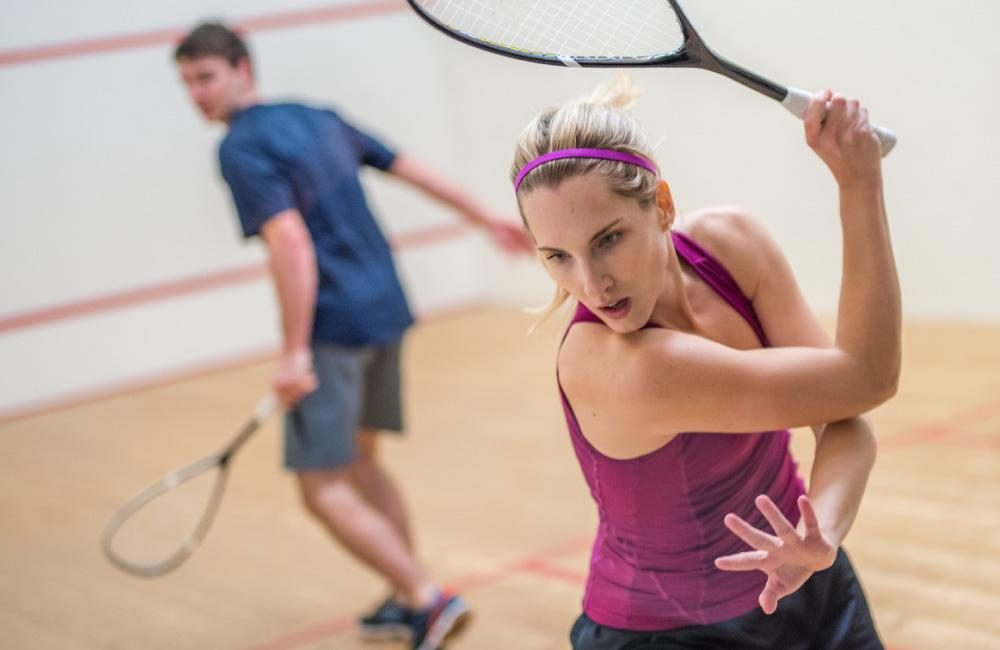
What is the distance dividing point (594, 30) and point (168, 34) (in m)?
4.61

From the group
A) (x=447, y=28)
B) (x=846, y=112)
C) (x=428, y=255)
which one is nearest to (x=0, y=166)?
(x=428, y=255)

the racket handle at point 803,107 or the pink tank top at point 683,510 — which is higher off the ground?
the racket handle at point 803,107

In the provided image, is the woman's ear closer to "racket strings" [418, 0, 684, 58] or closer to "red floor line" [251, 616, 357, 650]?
"racket strings" [418, 0, 684, 58]

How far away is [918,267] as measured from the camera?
15.8 feet

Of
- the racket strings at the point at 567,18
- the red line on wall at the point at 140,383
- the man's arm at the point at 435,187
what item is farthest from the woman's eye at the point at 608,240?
the red line on wall at the point at 140,383

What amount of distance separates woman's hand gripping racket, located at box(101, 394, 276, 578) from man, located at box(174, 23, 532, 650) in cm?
23

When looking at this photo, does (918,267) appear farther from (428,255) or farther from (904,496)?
Result: (428,255)

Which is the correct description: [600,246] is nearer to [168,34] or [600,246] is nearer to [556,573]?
[556,573]

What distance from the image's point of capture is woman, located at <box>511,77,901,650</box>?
48.5 inches

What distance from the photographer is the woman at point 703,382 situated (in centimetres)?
123

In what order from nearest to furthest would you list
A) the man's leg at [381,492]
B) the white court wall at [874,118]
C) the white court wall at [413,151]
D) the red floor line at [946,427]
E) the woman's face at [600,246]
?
the woman's face at [600,246] < the man's leg at [381,492] < the red floor line at [946,427] < the white court wall at [874,118] < the white court wall at [413,151]

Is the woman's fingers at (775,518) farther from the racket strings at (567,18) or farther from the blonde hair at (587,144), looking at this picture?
the racket strings at (567,18)

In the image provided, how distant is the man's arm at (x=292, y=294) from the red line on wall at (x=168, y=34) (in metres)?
3.37

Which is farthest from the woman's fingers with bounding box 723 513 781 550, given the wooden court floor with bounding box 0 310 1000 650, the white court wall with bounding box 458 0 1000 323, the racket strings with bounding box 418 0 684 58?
the white court wall with bounding box 458 0 1000 323
